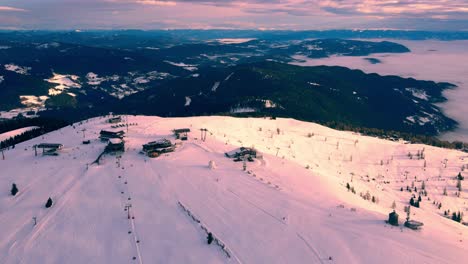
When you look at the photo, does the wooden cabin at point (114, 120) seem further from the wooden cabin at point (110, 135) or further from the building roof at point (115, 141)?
the building roof at point (115, 141)

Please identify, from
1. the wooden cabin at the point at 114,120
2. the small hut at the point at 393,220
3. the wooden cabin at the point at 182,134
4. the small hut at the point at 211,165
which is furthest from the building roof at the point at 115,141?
the small hut at the point at 393,220

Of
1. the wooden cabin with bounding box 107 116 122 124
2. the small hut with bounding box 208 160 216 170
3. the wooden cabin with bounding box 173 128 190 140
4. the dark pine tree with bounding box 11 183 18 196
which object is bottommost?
the wooden cabin with bounding box 107 116 122 124

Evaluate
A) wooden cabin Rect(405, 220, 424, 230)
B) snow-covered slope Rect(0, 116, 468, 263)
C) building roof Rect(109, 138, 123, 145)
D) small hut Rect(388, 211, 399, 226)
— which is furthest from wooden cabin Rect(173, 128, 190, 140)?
wooden cabin Rect(405, 220, 424, 230)

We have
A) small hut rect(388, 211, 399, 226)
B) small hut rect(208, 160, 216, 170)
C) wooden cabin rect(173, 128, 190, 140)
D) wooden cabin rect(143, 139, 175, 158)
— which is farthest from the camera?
wooden cabin rect(173, 128, 190, 140)

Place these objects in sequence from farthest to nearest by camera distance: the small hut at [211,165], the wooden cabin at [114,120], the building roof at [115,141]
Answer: the wooden cabin at [114,120]
the building roof at [115,141]
the small hut at [211,165]

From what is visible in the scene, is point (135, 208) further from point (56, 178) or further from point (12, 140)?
point (12, 140)

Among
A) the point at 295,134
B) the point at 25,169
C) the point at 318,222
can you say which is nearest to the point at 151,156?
the point at 25,169

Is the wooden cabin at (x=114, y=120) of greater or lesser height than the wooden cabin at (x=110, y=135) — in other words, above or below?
below

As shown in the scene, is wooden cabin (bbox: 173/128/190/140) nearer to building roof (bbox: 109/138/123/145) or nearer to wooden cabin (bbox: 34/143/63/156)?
building roof (bbox: 109/138/123/145)
